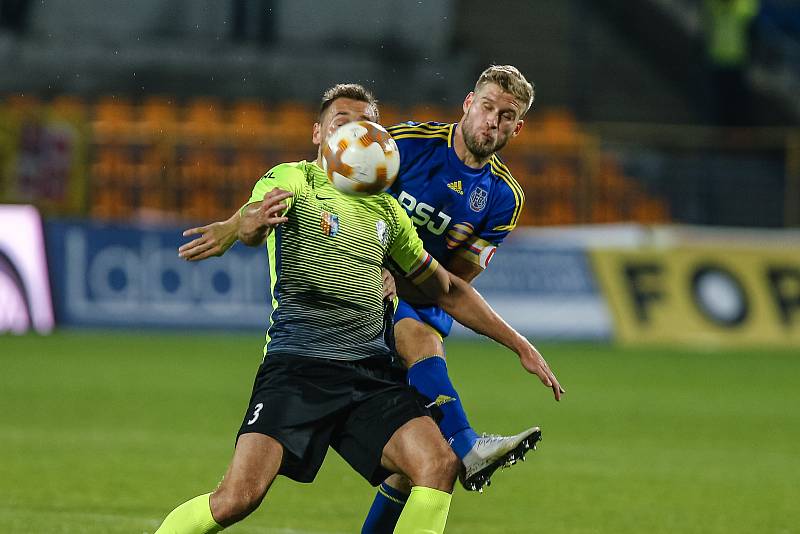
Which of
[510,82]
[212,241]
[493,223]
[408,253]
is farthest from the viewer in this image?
[493,223]

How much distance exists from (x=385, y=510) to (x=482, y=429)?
509 cm

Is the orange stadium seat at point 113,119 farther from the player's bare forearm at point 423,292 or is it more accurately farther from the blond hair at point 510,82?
the blond hair at point 510,82

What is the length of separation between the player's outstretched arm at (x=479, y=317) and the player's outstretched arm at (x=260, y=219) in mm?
955

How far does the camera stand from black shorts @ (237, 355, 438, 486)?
5164 millimetres

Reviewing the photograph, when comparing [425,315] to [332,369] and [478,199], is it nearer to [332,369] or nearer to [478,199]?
[478,199]

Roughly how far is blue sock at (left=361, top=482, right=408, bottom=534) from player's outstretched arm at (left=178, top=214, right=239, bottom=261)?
→ 5.34 feet

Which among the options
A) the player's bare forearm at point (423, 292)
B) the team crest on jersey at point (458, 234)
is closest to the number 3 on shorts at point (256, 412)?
the player's bare forearm at point (423, 292)

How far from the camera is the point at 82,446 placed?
33.5 feet

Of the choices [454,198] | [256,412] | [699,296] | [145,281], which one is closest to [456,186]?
[454,198]

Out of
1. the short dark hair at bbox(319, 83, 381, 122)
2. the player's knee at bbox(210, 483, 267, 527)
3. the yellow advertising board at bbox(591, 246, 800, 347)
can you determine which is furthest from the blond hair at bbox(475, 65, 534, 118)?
the yellow advertising board at bbox(591, 246, 800, 347)

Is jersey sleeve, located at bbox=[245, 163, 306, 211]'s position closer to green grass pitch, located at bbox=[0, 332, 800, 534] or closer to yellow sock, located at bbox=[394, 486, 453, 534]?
yellow sock, located at bbox=[394, 486, 453, 534]

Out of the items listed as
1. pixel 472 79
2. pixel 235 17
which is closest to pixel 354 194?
pixel 235 17

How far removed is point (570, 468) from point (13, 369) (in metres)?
6.61

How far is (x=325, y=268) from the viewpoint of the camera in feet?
17.3
